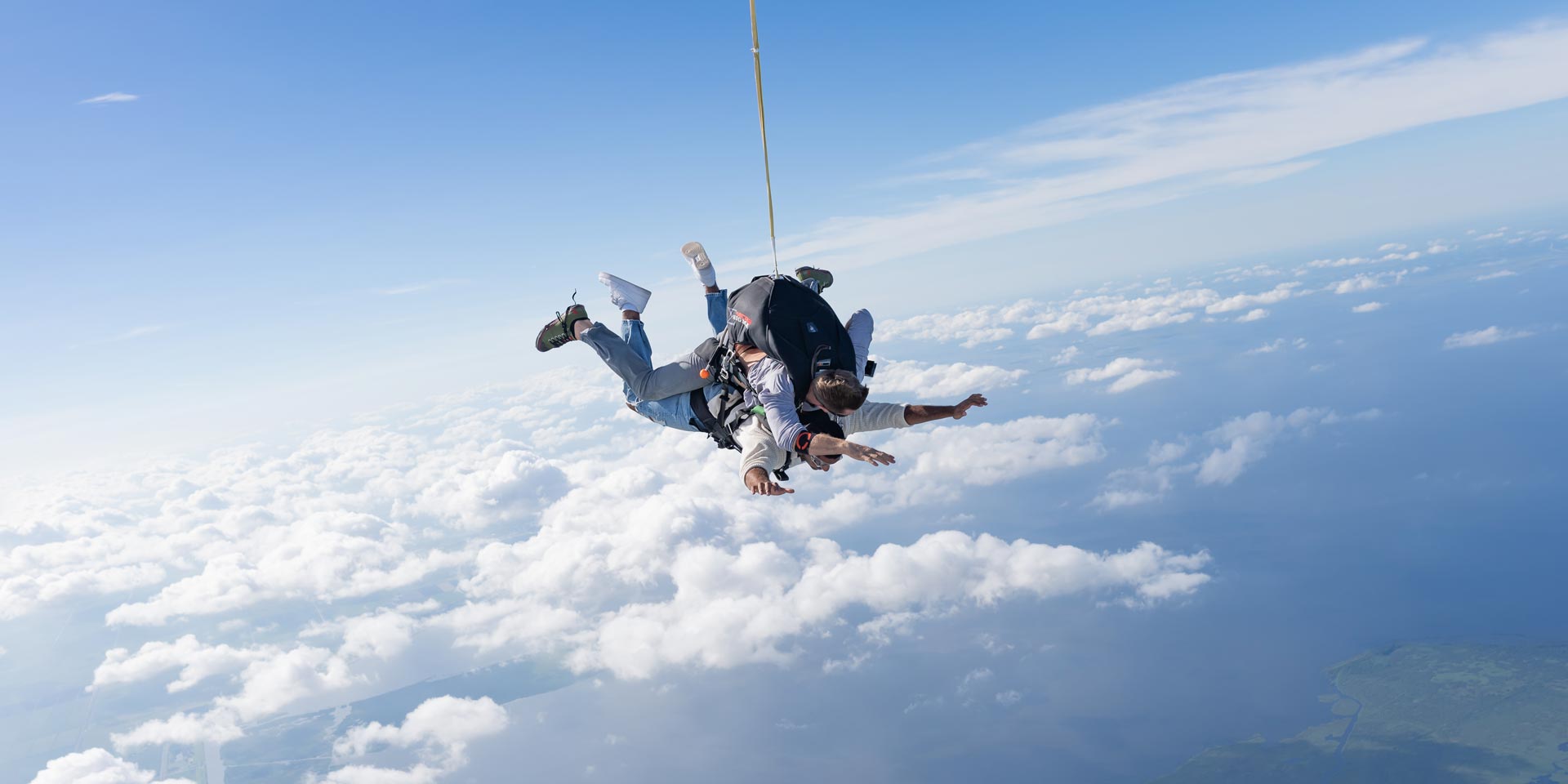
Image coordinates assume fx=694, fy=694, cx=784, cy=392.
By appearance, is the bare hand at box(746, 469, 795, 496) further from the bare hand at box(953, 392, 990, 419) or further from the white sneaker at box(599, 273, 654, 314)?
the white sneaker at box(599, 273, 654, 314)

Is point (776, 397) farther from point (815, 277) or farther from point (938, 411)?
point (815, 277)

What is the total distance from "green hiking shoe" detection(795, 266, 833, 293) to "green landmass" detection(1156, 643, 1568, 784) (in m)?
135

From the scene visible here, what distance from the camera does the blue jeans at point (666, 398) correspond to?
6.12 metres

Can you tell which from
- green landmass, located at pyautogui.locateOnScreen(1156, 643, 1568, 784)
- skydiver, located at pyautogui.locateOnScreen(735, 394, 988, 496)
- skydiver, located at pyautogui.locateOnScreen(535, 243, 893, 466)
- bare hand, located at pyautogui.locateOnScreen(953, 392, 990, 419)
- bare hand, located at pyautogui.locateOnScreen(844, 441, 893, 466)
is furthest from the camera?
green landmass, located at pyautogui.locateOnScreen(1156, 643, 1568, 784)

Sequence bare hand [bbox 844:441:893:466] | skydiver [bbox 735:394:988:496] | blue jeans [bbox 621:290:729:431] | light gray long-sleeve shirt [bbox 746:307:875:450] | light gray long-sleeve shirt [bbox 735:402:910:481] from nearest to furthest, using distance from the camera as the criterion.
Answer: bare hand [bbox 844:441:893:466] < light gray long-sleeve shirt [bbox 746:307:875:450] < skydiver [bbox 735:394:988:496] < light gray long-sleeve shirt [bbox 735:402:910:481] < blue jeans [bbox 621:290:729:431]

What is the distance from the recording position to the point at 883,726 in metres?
146

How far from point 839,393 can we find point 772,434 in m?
0.65

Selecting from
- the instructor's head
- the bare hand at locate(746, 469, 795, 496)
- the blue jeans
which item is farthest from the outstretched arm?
the blue jeans

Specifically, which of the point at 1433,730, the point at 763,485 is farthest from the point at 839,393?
the point at 1433,730

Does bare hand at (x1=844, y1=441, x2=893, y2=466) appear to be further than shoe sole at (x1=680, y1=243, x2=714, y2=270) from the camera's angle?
No

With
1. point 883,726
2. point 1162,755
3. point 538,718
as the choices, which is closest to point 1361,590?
point 1162,755

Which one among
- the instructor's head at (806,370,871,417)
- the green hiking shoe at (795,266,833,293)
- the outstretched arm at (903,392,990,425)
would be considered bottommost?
the outstretched arm at (903,392,990,425)

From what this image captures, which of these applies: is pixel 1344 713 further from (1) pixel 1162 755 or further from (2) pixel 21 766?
(2) pixel 21 766

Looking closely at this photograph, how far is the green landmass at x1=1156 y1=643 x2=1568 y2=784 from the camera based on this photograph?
97.0 m
